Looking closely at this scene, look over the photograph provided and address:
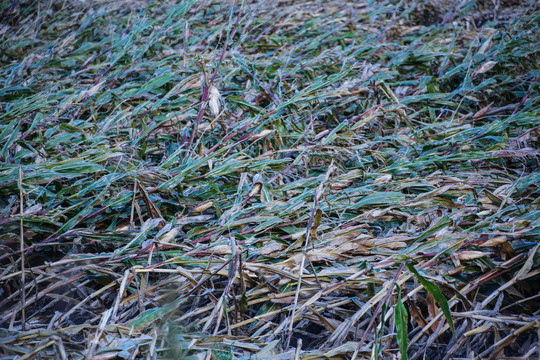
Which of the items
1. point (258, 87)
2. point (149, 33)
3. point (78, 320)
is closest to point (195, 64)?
point (258, 87)

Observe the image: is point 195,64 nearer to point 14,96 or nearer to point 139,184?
point 14,96

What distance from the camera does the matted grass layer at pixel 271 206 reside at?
0.97 metres

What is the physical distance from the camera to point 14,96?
1.95 meters

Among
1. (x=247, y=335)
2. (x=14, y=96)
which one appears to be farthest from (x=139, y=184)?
(x=14, y=96)

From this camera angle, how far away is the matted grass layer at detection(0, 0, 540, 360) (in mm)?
966

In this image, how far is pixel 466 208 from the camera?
1259mm

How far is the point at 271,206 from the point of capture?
4.24ft

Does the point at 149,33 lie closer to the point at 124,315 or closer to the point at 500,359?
the point at 124,315

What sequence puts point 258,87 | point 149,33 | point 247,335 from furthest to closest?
point 149,33, point 258,87, point 247,335

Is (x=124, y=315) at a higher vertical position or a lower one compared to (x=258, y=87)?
lower

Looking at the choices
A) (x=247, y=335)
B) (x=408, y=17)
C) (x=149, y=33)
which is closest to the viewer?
(x=247, y=335)

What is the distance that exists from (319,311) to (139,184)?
2.01ft

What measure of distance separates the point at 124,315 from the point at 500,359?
2.71 feet

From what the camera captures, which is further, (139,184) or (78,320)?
(139,184)
